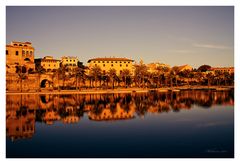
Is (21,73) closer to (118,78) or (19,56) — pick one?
(19,56)

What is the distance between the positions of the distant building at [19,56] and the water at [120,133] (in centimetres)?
4536

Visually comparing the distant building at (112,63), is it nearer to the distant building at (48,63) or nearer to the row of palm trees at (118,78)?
the distant building at (48,63)

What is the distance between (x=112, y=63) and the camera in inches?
4006

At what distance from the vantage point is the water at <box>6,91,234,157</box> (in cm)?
1614

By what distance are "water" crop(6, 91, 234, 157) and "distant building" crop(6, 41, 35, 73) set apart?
149ft

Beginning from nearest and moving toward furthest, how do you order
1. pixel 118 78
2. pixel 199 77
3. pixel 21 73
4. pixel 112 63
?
1. pixel 21 73
2. pixel 118 78
3. pixel 199 77
4. pixel 112 63

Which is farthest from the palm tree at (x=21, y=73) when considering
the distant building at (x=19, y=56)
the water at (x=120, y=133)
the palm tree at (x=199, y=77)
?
the palm tree at (x=199, y=77)

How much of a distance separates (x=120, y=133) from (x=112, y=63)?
81393mm

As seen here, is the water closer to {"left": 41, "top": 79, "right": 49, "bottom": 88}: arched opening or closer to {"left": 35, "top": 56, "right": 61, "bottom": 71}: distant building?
{"left": 41, "top": 79, "right": 49, "bottom": 88}: arched opening

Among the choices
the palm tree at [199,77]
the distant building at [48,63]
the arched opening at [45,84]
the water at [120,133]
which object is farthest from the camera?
the palm tree at [199,77]

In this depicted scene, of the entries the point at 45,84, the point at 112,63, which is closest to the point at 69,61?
the point at 112,63

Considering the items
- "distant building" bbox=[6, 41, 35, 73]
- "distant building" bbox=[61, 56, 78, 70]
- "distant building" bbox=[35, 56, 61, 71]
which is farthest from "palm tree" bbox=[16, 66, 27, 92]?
"distant building" bbox=[61, 56, 78, 70]

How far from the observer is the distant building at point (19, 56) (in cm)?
7450
